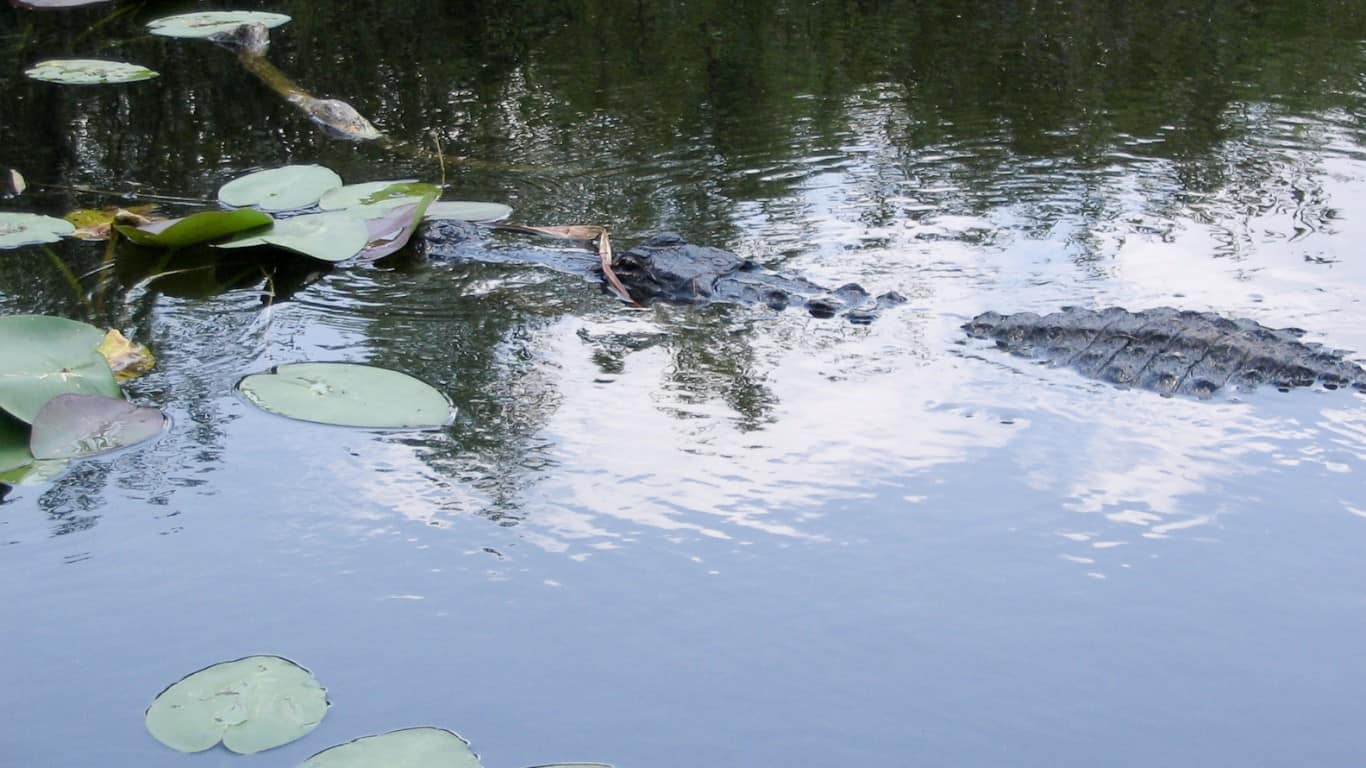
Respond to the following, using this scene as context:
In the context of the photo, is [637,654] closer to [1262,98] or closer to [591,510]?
[591,510]

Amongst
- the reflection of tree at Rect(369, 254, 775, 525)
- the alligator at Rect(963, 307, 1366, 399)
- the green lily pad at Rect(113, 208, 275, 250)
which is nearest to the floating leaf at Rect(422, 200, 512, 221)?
the reflection of tree at Rect(369, 254, 775, 525)

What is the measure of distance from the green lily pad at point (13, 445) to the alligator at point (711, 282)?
226 centimetres

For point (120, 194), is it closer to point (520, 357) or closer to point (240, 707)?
point (520, 357)

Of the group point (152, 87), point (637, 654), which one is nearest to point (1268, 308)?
point (637, 654)

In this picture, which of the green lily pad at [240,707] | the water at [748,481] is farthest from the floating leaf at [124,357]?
the green lily pad at [240,707]

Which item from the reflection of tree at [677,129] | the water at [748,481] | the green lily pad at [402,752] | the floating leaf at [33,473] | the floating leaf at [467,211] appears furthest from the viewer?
the floating leaf at [467,211]

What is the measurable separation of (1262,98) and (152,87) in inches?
264

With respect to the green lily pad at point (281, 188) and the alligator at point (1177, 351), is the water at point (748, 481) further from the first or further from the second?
the green lily pad at point (281, 188)

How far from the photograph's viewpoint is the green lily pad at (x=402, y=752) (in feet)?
8.41

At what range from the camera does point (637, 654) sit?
3064 millimetres

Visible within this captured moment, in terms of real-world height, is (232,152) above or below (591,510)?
above

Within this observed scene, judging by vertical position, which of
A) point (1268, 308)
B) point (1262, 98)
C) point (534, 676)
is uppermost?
point (1262, 98)

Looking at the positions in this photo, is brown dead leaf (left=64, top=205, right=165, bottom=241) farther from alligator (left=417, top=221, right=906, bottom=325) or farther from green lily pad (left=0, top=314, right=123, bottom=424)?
alligator (left=417, top=221, right=906, bottom=325)

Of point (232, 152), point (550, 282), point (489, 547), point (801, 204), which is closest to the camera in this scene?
point (489, 547)
